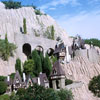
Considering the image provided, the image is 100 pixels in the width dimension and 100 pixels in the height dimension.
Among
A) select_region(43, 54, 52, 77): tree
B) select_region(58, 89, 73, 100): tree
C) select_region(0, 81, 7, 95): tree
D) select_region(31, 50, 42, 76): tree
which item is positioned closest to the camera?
select_region(58, 89, 73, 100): tree

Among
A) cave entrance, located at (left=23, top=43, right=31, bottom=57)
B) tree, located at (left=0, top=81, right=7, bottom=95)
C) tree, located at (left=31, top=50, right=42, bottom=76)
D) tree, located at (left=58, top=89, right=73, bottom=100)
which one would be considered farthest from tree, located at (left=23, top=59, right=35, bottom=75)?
tree, located at (left=58, top=89, right=73, bottom=100)

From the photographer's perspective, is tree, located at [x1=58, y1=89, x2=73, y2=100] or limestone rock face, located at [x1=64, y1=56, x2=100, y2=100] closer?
tree, located at [x1=58, y1=89, x2=73, y2=100]

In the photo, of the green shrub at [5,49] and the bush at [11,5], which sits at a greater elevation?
the bush at [11,5]

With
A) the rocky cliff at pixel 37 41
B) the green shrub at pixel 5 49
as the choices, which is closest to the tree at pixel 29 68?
the rocky cliff at pixel 37 41

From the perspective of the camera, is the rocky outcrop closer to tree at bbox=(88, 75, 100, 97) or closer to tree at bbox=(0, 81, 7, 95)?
tree at bbox=(0, 81, 7, 95)

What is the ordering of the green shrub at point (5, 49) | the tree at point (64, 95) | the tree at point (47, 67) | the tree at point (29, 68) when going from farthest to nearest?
the green shrub at point (5, 49) → the tree at point (47, 67) → the tree at point (29, 68) → the tree at point (64, 95)

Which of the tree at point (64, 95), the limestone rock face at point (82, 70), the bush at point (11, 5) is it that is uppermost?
the bush at point (11, 5)

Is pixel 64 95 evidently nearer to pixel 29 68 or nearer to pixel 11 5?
pixel 29 68

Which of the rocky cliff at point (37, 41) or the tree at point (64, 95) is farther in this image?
the rocky cliff at point (37, 41)

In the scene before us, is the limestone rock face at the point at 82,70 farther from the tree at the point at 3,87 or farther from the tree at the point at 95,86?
the tree at the point at 3,87

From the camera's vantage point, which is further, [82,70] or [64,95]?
[82,70]

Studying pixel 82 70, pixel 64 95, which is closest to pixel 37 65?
pixel 82 70

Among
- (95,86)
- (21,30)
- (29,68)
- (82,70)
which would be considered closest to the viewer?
(95,86)

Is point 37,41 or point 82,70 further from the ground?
point 37,41
